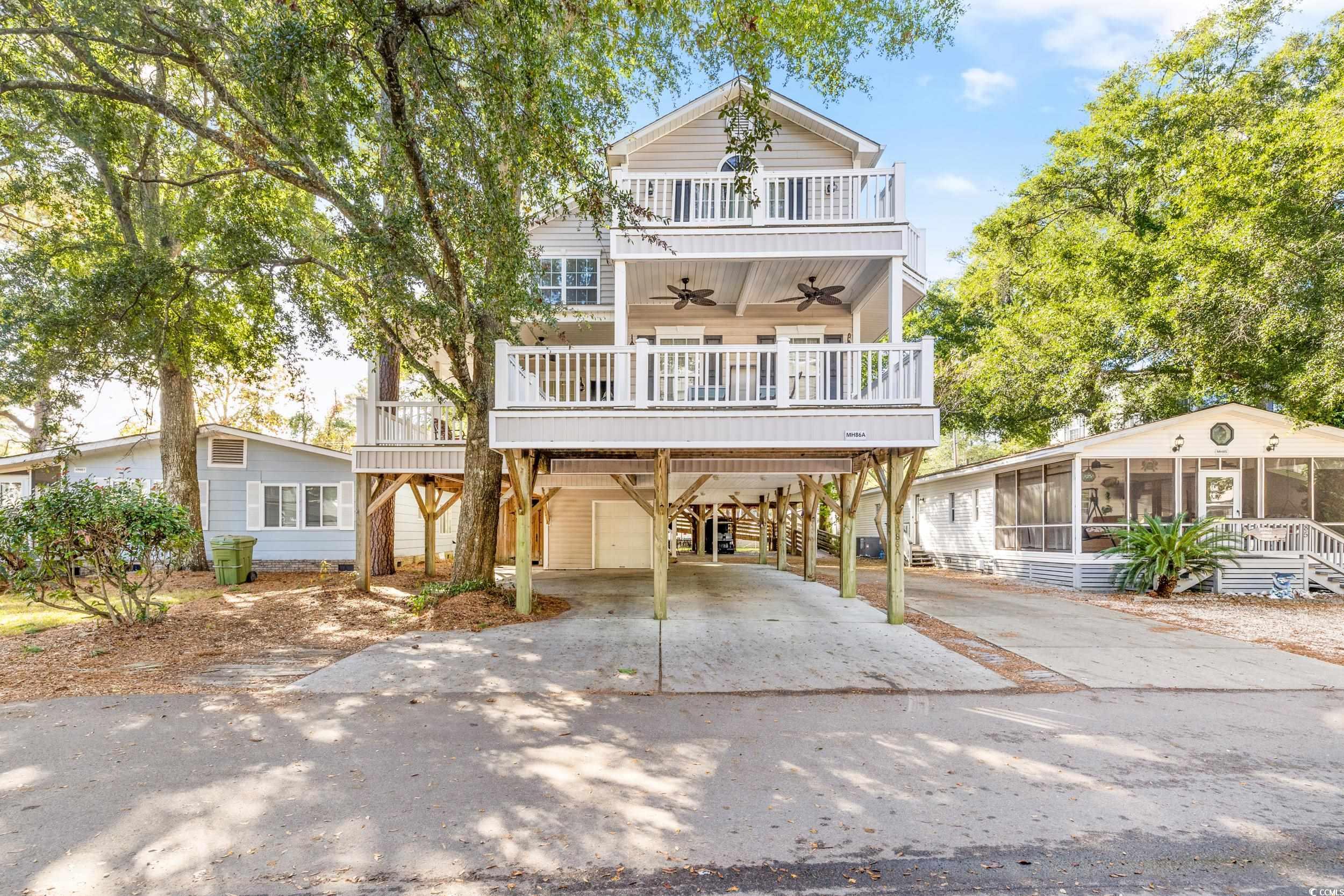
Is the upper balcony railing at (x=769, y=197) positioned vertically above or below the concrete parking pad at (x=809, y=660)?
above

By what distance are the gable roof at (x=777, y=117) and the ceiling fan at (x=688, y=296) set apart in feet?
9.41

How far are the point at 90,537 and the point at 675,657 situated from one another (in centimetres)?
697

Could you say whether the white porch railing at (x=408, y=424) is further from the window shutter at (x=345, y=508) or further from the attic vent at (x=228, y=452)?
the attic vent at (x=228, y=452)

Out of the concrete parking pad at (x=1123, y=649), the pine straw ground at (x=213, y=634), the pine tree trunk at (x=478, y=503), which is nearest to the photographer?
the pine straw ground at (x=213, y=634)

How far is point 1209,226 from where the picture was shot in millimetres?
13594

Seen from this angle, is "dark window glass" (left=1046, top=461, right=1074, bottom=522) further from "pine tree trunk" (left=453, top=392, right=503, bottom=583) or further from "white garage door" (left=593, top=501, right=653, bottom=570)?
"pine tree trunk" (left=453, top=392, right=503, bottom=583)

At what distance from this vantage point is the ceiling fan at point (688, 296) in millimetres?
10328

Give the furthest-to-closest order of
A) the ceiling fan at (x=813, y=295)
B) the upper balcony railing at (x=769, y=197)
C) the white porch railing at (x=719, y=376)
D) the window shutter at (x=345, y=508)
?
the window shutter at (x=345, y=508), the ceiling fan at (x=813, y=295), the upper balcony railing at (x=769, y=197), the white porch railing at (x=719, y=376)

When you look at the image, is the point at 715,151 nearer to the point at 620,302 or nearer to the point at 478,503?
the point at 620,302

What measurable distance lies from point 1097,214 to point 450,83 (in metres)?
19.6

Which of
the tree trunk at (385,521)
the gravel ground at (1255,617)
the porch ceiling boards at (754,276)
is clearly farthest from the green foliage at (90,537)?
the gravel ground at (1255,617)

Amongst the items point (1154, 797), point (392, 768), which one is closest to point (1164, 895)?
point (1154, 797)

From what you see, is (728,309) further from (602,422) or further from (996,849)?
(996,849)

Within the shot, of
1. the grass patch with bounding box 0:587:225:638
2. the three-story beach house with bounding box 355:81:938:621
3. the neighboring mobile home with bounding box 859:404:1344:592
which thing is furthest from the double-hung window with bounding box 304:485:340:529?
the neighboring mobile home with bounding box 859:404:1344:592
